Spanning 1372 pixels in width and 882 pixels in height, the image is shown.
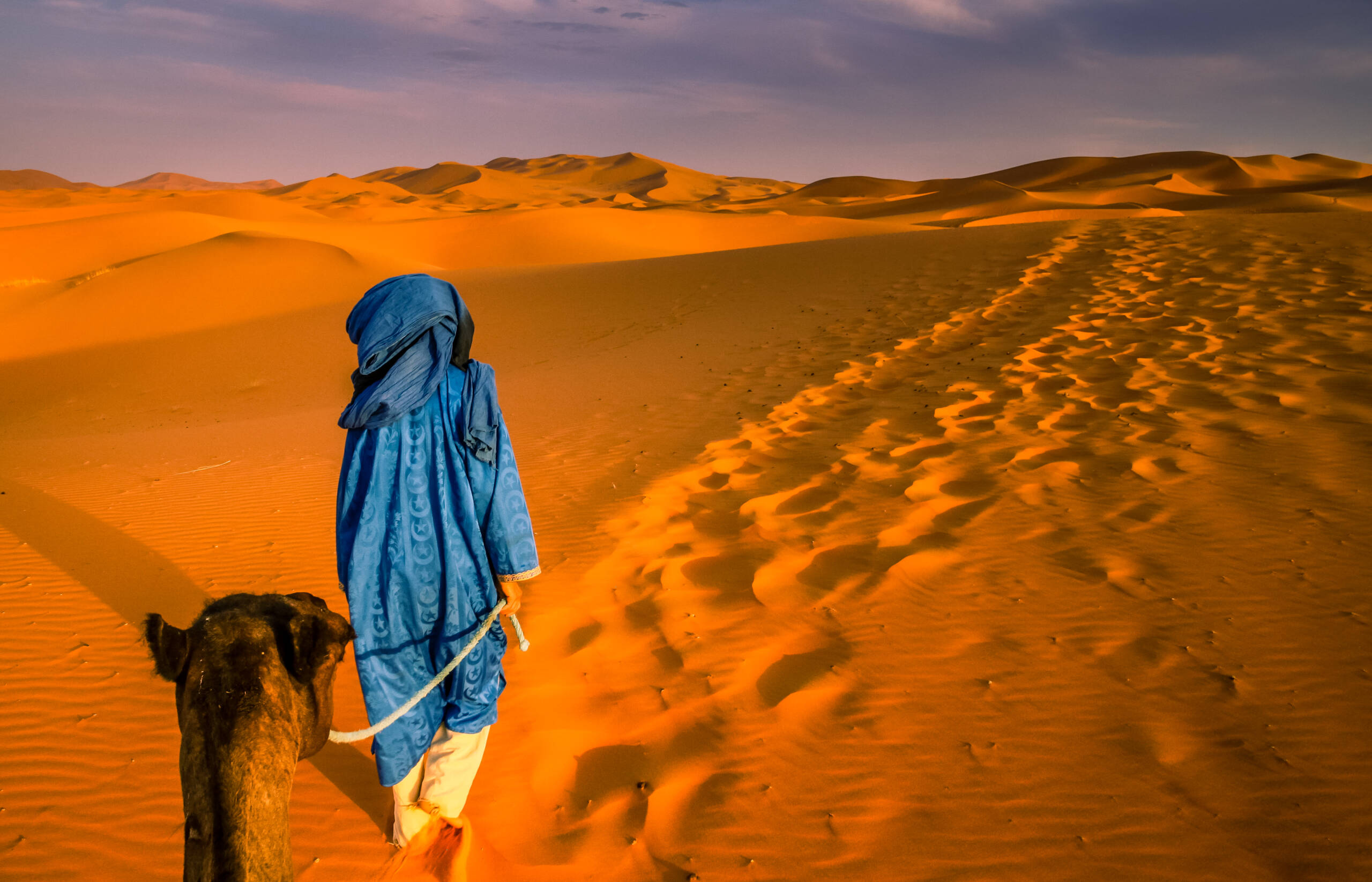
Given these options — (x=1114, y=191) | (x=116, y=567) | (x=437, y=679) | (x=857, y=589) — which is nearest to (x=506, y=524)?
(x=437, y=679)

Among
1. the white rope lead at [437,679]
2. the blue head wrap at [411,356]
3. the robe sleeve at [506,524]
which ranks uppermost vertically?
the blue head wrap at [411,356]

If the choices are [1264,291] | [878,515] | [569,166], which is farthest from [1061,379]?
[569,166]

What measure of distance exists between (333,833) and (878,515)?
3.77 metres

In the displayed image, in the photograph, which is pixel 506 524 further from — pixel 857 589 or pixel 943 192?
pixel 943 192

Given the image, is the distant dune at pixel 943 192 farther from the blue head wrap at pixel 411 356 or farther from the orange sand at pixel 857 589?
the blue head wrap at pixel 411 356

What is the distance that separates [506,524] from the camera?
2.58 metres

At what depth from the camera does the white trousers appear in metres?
2.74

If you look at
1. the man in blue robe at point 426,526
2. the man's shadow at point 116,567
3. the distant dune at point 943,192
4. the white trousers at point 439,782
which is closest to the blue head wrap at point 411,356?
the man in blue robe at point 426,526

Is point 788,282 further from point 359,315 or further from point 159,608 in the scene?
point 359,315

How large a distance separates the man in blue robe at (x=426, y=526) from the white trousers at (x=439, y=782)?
0.06 m

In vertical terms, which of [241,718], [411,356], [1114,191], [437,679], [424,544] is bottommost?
[437,679]

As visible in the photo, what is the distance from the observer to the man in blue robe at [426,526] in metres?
2.44

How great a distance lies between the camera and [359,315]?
245 centimetres

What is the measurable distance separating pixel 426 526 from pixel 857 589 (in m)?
2.72
